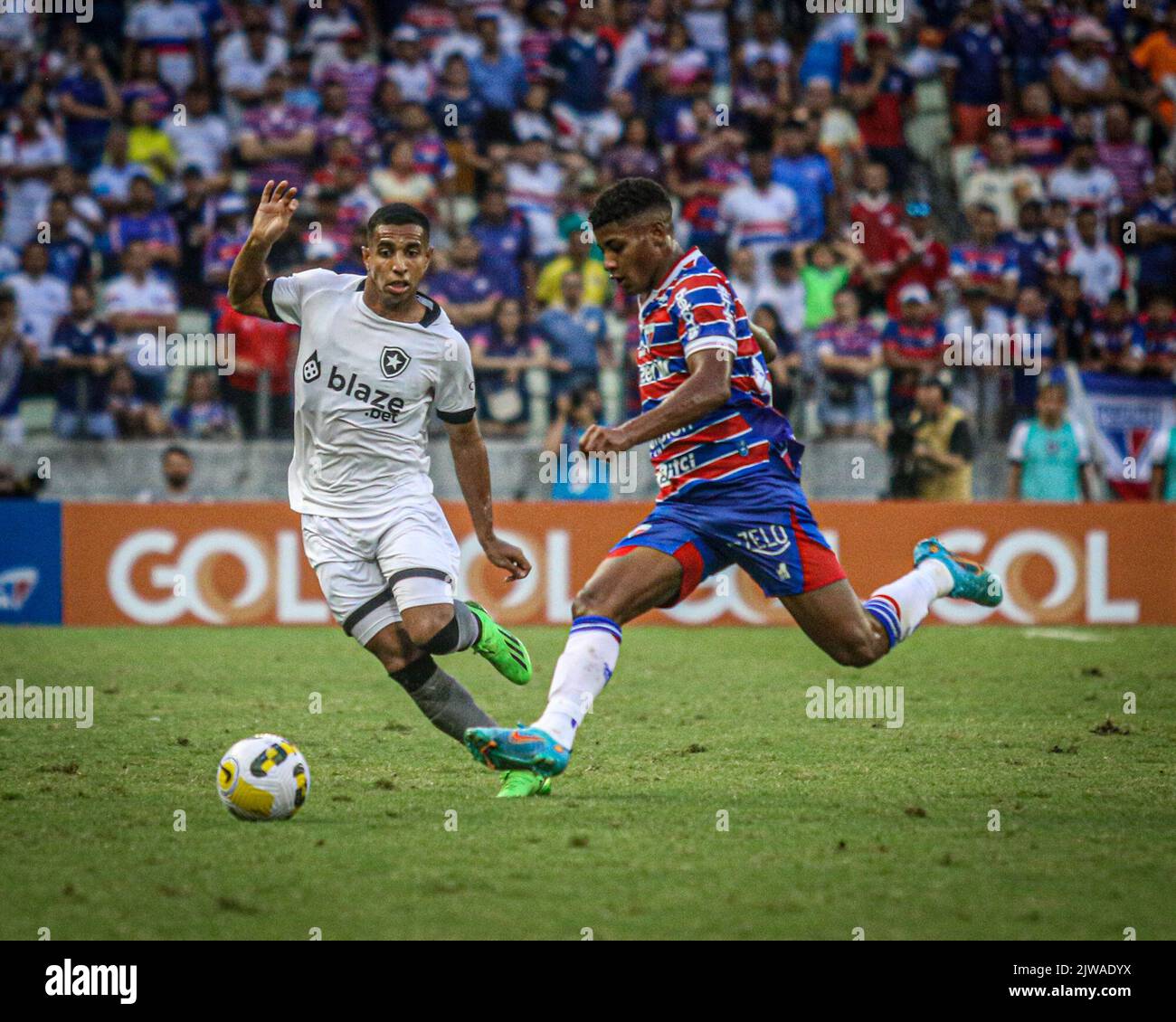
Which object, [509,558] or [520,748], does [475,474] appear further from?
[520,748]

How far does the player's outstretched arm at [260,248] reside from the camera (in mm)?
6758

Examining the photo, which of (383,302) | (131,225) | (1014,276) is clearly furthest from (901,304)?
(383,302)

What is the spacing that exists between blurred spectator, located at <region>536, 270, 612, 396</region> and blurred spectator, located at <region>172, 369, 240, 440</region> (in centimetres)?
288

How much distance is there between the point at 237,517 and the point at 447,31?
693cm

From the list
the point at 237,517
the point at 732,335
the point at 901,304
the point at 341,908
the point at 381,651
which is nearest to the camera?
the point at 341,908

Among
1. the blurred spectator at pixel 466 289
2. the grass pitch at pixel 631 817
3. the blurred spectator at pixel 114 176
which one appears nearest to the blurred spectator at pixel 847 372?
the blurred spectator at pixel 466 289

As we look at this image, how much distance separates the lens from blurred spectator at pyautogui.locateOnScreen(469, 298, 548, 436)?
15.1 m

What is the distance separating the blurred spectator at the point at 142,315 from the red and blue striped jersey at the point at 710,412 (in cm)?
914

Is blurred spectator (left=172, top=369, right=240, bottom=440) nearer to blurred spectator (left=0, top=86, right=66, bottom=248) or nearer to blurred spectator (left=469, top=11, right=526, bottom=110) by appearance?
blurred spectator (left=0, top=86, right=66, bottom=248)

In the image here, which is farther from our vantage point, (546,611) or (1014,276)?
(1014,276)

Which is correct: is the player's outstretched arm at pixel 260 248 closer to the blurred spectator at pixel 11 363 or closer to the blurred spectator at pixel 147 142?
the blurred spectator at pixel 11 363

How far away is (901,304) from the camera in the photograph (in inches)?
608

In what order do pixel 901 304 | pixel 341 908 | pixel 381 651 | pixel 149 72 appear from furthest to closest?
pixel 149 72 < pixel 901 304 < pixel 381 651 < pixel 341 908

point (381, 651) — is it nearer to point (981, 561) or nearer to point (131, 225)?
point (981, 561)
